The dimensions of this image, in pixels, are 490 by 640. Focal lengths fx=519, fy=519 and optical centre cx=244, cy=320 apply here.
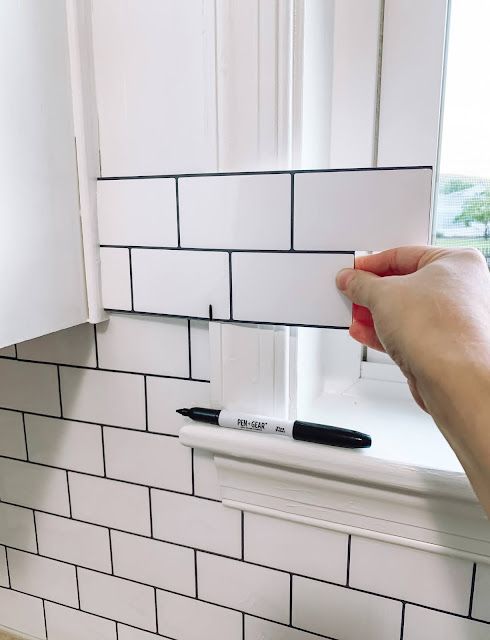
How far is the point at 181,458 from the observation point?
2.41ft

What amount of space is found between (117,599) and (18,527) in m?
0.21

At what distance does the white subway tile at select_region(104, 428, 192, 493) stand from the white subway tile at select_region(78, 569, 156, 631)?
0.62 feet

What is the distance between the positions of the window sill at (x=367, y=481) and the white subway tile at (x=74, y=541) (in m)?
0.26

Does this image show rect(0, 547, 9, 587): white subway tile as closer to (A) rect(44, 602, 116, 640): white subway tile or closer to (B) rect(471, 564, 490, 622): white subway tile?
(A) rect(44, 602, 116, 640): white subway tile

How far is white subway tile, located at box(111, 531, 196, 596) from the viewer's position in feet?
2.53

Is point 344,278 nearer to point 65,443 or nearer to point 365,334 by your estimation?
point 365,334

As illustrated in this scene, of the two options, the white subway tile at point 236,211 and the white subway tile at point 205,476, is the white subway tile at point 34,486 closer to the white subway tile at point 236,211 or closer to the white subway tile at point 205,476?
the white subway tile at point 205,476

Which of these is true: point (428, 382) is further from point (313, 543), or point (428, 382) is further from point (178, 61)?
point (178, 61)

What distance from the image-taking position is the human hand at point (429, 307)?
1.32 ft

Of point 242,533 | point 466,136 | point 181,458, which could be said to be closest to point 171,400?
point 181,458

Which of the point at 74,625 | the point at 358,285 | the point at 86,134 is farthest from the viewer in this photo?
the point at 74,625

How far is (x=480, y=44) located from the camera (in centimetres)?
66

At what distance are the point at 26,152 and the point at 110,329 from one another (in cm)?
26

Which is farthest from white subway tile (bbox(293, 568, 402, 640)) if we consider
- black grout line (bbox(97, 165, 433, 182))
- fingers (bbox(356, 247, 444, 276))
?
black grout line (bbox(97, 165, 433, 182))
